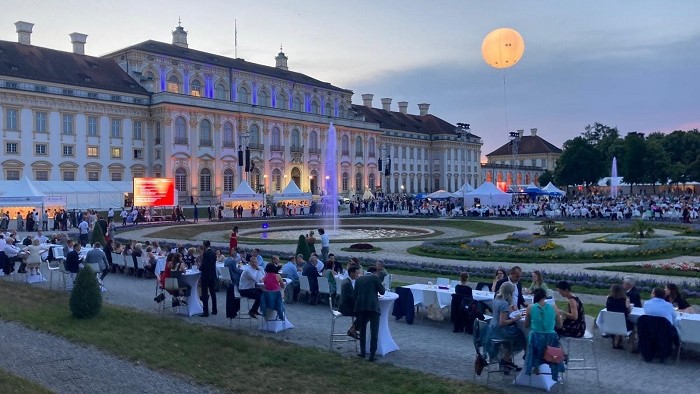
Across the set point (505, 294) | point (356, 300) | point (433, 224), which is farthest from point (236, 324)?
point (433, 224)

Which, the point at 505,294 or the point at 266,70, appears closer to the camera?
the point at 505,294

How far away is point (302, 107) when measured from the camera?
75.6 metres

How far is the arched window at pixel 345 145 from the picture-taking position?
247ft

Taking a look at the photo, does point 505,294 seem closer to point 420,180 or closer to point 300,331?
point 300,331

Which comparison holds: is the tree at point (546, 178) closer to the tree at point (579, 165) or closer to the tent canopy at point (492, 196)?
the tree at point (579, 165)

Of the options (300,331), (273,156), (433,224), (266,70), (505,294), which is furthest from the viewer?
(266,70)

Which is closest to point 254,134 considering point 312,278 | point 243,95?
point 243,95

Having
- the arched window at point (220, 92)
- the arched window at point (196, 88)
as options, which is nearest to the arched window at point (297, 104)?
the arched window at point (220, 92)

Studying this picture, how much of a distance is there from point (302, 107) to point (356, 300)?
68090 mm

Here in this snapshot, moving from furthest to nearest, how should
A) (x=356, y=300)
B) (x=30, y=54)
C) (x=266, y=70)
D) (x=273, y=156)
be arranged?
(x=266, y=70) → (x=273, y=156) → (x=30, y=54) → (x=356, y=300)

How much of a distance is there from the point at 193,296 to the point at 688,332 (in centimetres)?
936

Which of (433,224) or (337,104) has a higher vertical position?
(337,104)

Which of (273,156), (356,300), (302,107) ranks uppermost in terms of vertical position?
(302,107)

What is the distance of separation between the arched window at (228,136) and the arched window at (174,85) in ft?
20.3
